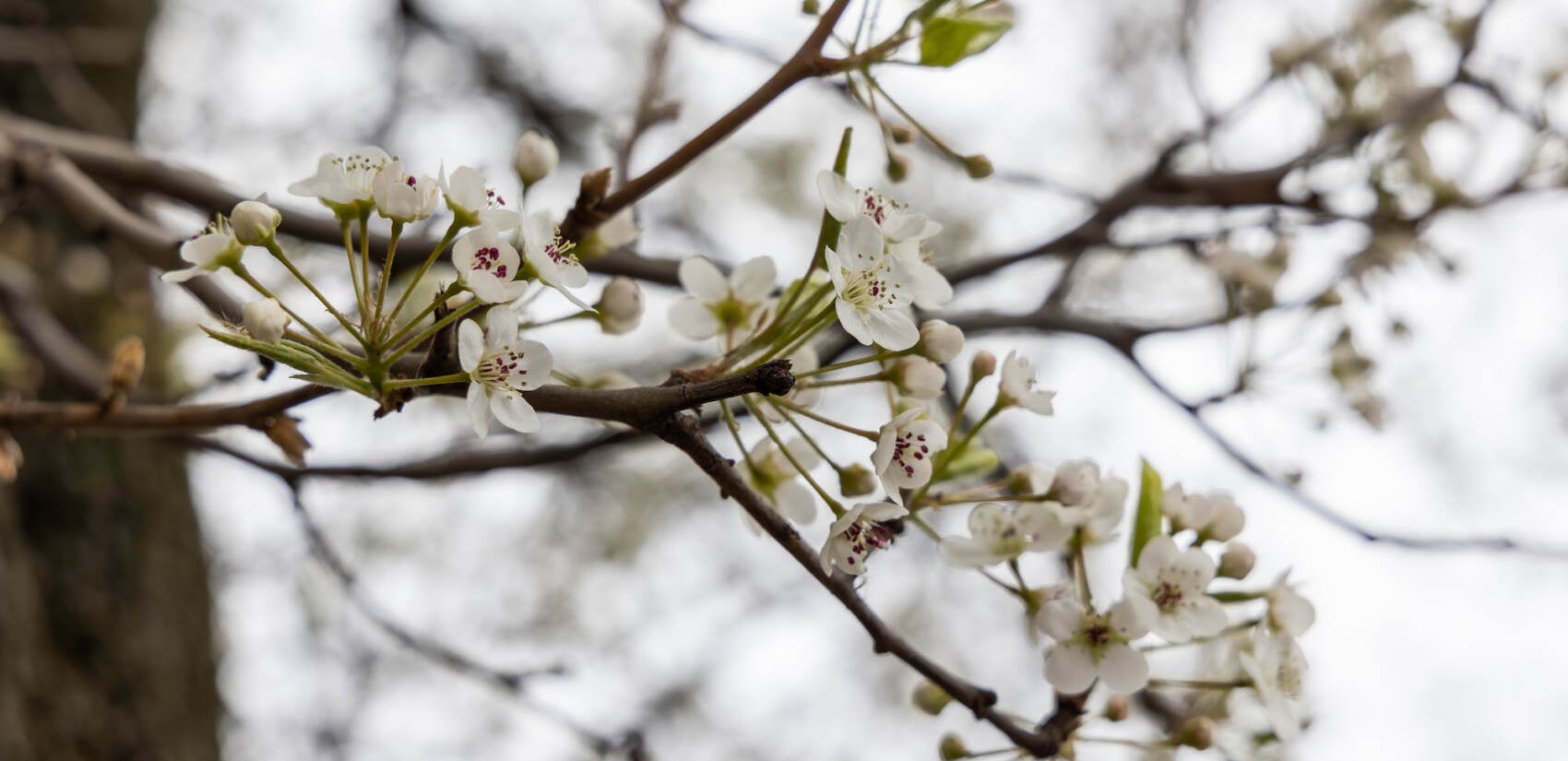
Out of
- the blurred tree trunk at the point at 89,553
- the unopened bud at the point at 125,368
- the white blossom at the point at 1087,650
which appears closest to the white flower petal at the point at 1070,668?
the white blossom at the point at 1087,650

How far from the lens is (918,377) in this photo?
0.83 m

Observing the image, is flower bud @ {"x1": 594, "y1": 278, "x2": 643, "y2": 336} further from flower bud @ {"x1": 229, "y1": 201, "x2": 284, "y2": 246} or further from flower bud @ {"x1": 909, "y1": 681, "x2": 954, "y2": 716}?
flower bud @ {"x1": 909, "y1": 681, "x2": 954, "y2": 716}

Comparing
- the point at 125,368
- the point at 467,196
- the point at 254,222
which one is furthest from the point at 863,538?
the point at 125,368

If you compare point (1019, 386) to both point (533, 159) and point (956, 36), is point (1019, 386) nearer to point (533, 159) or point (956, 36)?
point (956, 36)

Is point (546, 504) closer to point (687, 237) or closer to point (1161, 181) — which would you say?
point (687, 237)

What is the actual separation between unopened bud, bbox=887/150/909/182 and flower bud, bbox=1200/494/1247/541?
40 cm

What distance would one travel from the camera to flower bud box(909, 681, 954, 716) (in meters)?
1.05

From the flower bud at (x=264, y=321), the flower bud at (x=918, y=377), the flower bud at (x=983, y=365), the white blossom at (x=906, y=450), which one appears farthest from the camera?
the flower bud at (x=983, y=365)

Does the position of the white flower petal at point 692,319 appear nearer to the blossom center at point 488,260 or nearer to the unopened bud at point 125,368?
the blossom center at point 488,260

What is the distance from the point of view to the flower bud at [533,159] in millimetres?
890

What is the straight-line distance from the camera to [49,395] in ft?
8.28

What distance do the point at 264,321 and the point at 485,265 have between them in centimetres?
12

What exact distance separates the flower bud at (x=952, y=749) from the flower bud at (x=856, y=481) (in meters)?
0.26

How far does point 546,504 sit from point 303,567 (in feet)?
3.54
